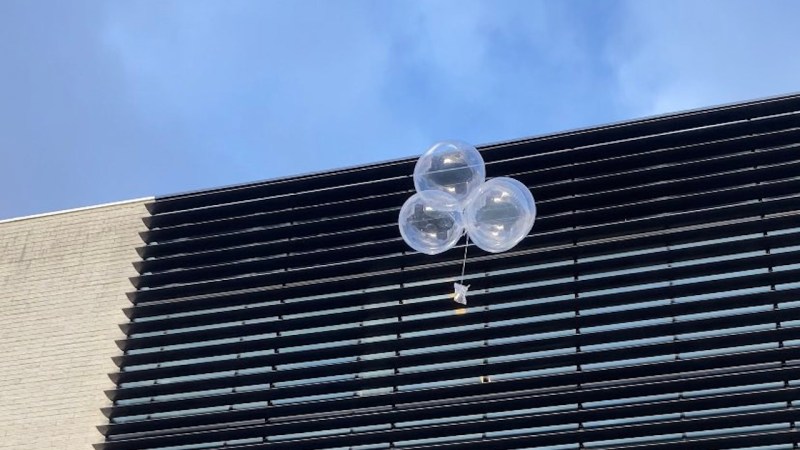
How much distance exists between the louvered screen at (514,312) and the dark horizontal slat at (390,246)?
0.06 ft

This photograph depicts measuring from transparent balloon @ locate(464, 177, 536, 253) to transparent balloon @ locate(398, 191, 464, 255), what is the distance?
0.10 m

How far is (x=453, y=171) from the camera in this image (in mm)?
6828

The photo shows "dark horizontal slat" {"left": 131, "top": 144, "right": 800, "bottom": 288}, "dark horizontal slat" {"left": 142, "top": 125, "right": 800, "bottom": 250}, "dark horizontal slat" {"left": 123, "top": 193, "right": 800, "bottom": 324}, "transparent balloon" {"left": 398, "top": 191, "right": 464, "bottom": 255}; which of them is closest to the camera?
"transparent balloon" {"left": 398, "top": 191, "right": 464, "bottom": 255}

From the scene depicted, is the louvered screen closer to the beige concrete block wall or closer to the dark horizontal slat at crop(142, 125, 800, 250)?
the dark horizontal slat at crop(142, 125, 800, 250)

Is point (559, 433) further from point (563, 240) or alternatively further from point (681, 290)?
point (563, 240)

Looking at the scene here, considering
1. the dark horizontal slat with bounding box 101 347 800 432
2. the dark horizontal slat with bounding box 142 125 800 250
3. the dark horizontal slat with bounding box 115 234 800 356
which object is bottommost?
the dark horizontal slat with bounding box 101 347 800 432

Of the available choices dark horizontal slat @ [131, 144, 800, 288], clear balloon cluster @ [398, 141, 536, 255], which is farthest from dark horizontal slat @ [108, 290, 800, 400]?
clear balloon cluster @ [398, 141, 536, 255]

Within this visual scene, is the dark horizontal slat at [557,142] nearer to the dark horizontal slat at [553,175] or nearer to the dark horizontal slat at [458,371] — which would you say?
the dark horizontal slat at [553,175]

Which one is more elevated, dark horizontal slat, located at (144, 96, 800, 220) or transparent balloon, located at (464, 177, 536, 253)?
dark horizontal slat, located at (144, 96, 800, 220)

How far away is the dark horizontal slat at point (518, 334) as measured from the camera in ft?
29.0

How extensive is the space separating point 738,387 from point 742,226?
1320 millimetres

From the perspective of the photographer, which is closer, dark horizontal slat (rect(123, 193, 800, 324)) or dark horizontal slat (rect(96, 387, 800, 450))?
dark horizontal slat (rect(96, 387, 800, 450))

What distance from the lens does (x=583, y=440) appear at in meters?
8.67

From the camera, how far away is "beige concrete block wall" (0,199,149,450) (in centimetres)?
1031
